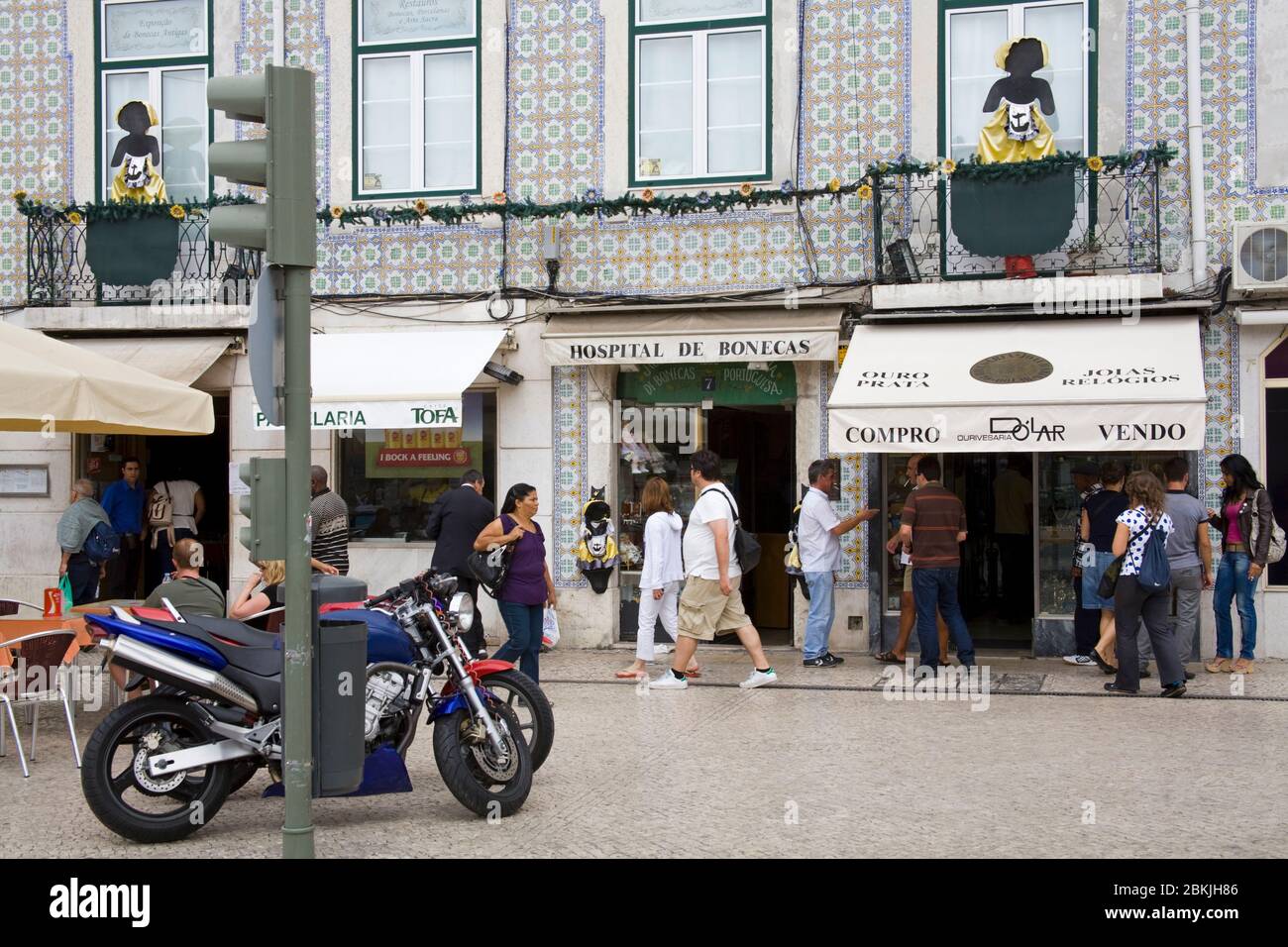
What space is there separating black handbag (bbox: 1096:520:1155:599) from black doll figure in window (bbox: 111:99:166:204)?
9921mm

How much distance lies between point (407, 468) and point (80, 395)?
610cm

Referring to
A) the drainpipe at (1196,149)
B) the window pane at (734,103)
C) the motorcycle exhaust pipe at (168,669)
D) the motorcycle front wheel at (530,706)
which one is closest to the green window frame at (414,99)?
the window pane at (734,103)

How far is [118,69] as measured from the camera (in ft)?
53.1

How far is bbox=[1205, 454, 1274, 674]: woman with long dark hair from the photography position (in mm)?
12344

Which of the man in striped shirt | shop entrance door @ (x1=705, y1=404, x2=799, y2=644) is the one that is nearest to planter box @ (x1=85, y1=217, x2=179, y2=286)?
the man in striped shirt

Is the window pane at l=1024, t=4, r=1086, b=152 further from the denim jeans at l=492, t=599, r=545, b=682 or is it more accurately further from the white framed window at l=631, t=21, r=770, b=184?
the denim jeans at l=492, t=599, r=545, b=682

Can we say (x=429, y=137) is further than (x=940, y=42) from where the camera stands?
Yes

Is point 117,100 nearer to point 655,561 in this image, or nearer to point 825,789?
point 655,561

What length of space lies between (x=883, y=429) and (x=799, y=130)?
3.31 metres

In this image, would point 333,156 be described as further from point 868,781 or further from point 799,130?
point 868,781

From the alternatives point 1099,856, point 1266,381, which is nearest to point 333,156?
point 1266,381

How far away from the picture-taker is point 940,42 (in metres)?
14.1

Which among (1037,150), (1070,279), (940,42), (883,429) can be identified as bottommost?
(883,429)

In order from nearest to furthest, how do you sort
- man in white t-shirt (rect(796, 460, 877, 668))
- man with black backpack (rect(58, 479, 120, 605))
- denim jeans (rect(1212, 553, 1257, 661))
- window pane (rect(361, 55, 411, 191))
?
A: 1. denim jeans (rect(1212, 553, 1257, 661))
2. man in white t-shirt (rect(796, 460, 877, 668))
3. man with black backpack (rect(58, 479, 120, 605))
4. window pane (rect(361, 55, 411, 191))
